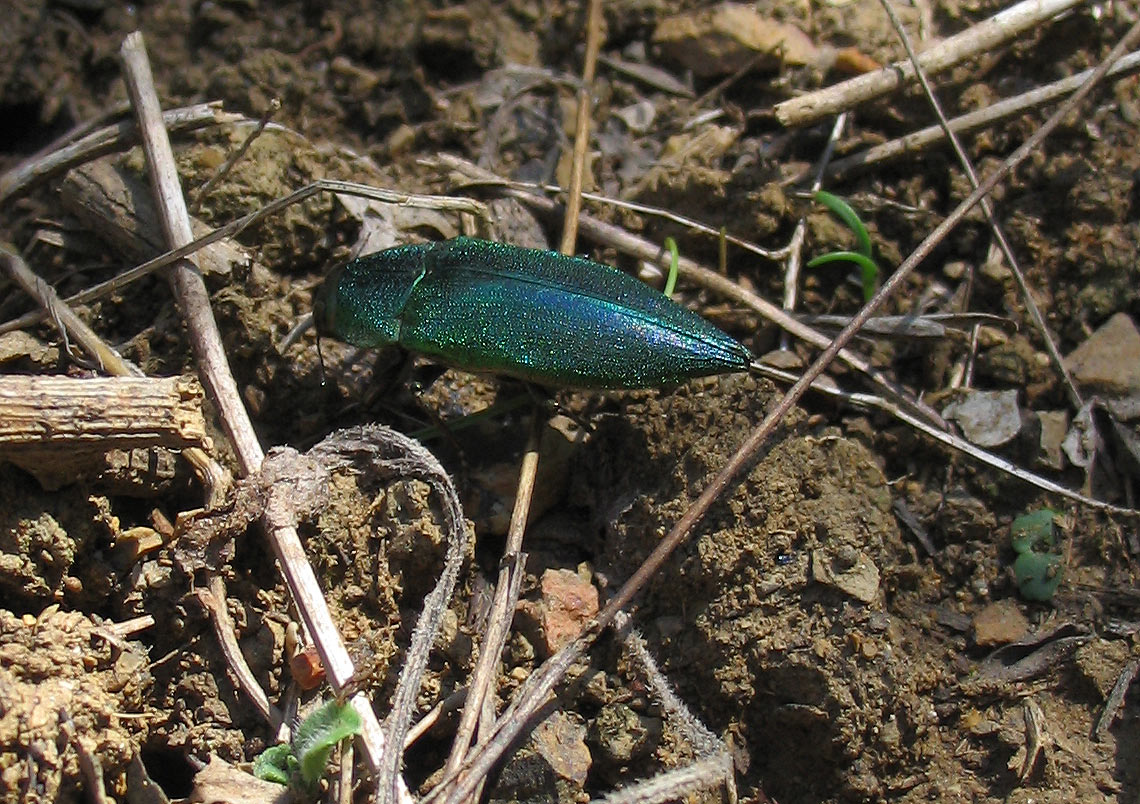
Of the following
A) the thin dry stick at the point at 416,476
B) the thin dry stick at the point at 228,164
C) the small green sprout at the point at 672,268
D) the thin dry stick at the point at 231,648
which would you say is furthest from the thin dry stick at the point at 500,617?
the thin dry stick at the point at 228,164

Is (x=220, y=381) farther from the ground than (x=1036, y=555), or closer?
farther from the ground

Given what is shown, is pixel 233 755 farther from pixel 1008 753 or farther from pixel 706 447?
pixel 1008 753

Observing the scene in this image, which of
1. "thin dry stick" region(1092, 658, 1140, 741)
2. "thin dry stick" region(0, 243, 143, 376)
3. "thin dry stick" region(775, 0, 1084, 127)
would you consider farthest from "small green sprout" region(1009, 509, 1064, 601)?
"thin dry stick" region(0, 243, 143, 376)

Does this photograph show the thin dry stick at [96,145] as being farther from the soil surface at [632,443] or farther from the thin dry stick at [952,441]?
the thin dry stick at [952,441]

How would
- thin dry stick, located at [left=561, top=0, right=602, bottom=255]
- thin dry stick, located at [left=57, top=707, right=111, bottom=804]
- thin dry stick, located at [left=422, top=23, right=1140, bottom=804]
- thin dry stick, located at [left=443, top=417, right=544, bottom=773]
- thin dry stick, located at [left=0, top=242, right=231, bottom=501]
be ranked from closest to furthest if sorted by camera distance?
thin dry stick, located at [left=57, top=707, right=111, bottom=804], thin dry stick, located at [left=422, top=23, right=1140, bottom=804], thin dry stick, located at [left=443, top=417, right=544, bottom=773], thin dry stick, located at [left=0, top=242, right=231, bottom=501], thin dry stick, located at [left=561, top=0, right=602, bottom=255]

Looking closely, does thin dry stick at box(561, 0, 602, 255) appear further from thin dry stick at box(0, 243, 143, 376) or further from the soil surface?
thin dry stick at box(0, 243, 143, 376)

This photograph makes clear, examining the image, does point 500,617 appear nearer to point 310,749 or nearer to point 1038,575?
point 310,749

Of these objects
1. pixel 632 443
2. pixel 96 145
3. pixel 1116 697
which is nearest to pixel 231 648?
pixel 632 443
